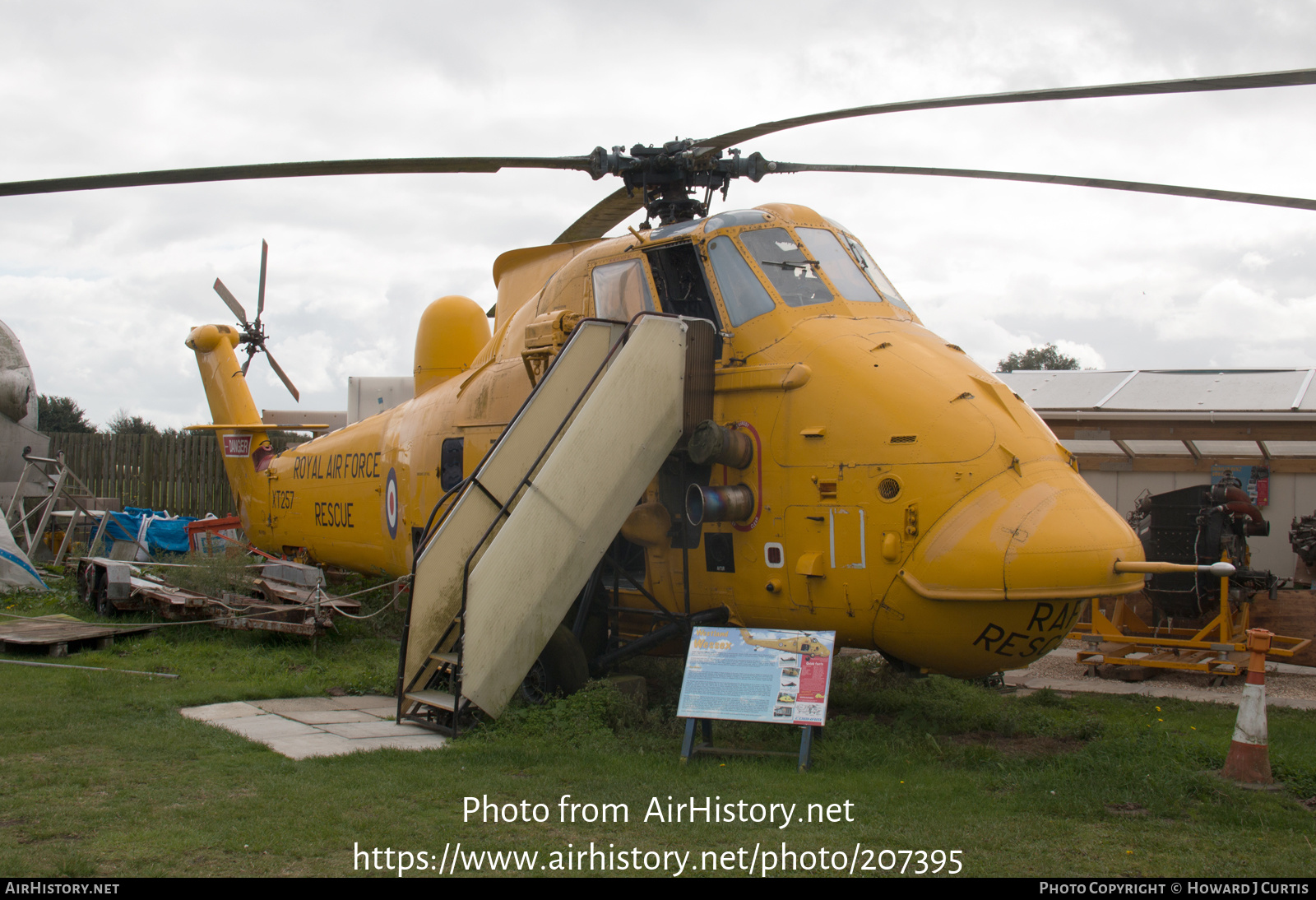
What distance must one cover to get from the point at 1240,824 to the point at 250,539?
13159 mm

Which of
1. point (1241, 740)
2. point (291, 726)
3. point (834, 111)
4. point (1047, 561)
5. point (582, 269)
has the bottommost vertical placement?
point (291, 726)

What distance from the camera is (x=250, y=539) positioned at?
1476cm

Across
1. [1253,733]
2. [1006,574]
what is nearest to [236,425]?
[1006,574]

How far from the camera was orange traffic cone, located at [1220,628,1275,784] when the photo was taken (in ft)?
20.2

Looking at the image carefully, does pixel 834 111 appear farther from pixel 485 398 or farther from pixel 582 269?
pixel 485 398

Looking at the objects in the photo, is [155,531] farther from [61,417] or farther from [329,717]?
[61,417]

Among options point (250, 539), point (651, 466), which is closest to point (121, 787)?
point (651, 466)

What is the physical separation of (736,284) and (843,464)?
6.05ft

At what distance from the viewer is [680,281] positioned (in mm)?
8445

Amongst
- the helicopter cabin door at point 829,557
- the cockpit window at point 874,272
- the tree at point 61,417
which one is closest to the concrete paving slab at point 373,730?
the helicopter cabin door at point 829,557

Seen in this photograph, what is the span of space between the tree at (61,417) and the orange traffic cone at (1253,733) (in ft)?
162

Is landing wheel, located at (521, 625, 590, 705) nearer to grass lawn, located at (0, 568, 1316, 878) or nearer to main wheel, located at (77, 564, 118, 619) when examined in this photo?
grass lawn, located at (0, 568, 1316, 878)

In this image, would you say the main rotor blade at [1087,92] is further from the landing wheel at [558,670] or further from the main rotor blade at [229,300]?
the main rotor blade at [229,300]

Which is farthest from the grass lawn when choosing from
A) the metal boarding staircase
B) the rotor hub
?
the rotor hub
